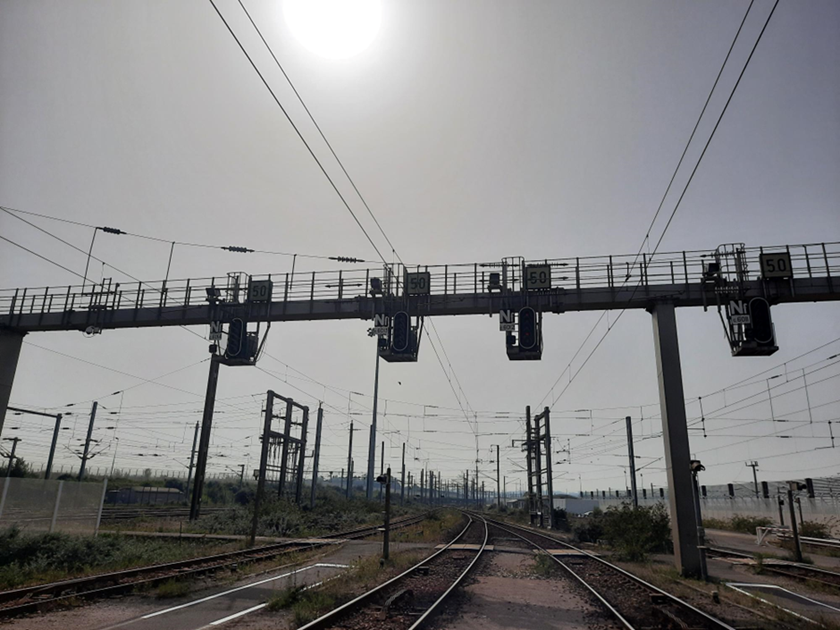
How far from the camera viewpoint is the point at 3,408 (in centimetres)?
2661

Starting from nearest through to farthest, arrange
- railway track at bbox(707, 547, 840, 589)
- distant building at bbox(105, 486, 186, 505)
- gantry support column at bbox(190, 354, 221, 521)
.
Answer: railway track at bbox(707, 547, 840, 589)
gantry support column at bbox(190, 354, 221, 521)
distant building at bbox(105, 486, 186, 505)

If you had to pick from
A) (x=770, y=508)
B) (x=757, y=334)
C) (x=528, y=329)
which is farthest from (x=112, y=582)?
(x=770, y=508)

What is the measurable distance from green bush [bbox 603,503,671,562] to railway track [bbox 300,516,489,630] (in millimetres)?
9366

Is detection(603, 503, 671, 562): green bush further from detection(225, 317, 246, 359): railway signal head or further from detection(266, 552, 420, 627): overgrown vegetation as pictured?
detection(225, 317, 246, 359): railway signal head

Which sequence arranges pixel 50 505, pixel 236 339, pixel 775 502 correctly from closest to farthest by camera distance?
pixel 50 505, pixel 236 339, pixel 775 502

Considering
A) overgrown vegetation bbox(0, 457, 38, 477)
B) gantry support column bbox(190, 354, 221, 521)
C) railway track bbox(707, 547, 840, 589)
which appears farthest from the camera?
overgrown vegetation bbox(0, 457, 38, 477)

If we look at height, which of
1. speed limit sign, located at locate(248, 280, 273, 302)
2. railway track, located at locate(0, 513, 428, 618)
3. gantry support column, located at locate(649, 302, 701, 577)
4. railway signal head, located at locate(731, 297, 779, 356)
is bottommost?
railway track, located at locate(0, 513, 428, 618)

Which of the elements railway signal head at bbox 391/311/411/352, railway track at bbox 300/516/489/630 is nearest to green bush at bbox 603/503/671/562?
railway track at bbox 300/516/489/630

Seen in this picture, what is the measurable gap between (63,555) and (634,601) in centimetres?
1720

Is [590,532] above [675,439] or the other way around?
the other way around

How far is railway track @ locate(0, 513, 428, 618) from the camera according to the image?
11758 millimetres

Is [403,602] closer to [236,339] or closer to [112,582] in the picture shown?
[112,582]

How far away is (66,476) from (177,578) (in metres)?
57.4

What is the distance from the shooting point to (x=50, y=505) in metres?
21.7
